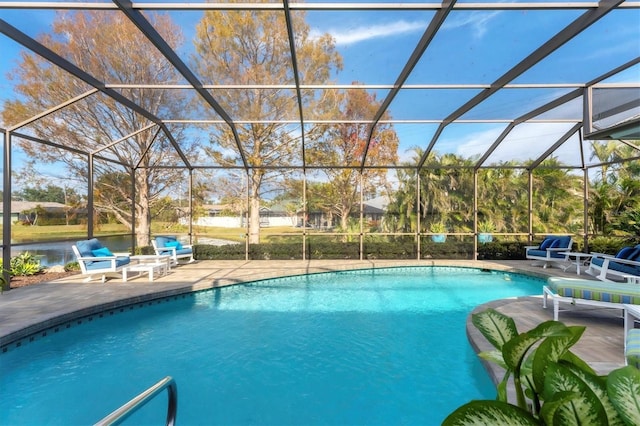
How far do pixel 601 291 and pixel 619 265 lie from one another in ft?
13.2

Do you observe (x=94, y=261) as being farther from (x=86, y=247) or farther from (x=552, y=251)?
(x=552, y=251)

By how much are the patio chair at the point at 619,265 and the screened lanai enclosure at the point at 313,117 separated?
2573 millimetres

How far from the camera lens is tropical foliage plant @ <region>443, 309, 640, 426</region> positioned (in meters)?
0.48

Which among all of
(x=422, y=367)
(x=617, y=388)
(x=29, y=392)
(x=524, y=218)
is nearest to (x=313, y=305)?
(x=422, y=367)

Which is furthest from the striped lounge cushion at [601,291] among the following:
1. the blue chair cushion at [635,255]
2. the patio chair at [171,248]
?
the patio chair at [171,248]

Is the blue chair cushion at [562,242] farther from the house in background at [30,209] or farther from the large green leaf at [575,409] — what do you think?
the house in background at [30,209]

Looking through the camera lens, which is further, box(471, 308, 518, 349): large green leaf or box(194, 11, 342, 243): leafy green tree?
box(194, 11, 342, 243): leafy green tree

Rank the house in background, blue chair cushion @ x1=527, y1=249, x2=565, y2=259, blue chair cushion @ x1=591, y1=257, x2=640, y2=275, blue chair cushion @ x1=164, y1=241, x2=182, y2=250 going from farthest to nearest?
blue chair cushion @ x1=164, y1=241, x2=182, y2=250 < blue chair cushion @ x1=527, y1=249, x2=565, y2=259 < the house in background < blue chair cushion @ x1=591, y1=257, x2=640, y2=275

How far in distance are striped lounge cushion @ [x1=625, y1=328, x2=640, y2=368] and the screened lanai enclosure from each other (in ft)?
13.8

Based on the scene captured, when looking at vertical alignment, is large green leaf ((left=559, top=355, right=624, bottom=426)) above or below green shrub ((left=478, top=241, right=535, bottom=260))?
above

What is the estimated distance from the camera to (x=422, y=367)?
4.03 m

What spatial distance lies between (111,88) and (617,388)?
8.26 meters

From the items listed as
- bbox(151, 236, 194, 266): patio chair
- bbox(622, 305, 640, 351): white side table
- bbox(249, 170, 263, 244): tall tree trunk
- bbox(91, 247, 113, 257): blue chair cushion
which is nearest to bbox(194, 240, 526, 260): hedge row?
bbox(249, 170, 263, 244): tall tree trunk

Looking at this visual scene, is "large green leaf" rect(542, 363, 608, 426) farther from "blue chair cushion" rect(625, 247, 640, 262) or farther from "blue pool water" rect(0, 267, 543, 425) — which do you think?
"blue chair cushion" rect(625, 247, 640, 262)
